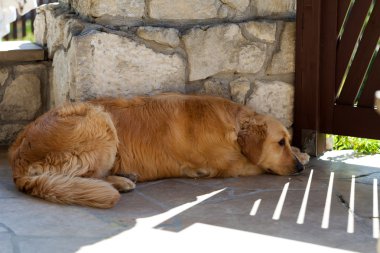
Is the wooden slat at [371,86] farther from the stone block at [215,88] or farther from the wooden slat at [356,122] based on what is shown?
the stone block at [215,88]

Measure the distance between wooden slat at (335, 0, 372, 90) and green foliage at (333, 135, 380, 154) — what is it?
871 mm

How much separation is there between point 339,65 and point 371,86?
0.99 ft

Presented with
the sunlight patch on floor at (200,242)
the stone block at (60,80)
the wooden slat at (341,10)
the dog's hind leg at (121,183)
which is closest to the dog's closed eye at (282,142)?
the wooden slat at (341,10)

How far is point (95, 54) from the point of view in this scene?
512 centimetres

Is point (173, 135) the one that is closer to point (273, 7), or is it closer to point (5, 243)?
point (273, 7)

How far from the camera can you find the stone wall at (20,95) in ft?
19.3

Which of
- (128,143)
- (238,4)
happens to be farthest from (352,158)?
(128,143)

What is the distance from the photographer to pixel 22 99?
5.93 meters

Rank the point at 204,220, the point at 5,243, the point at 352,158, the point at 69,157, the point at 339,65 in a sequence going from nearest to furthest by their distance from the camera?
the point at 5,243 → the point at 204,220 → the point at 69,157 → the point at 339,65 → the point at 352,158

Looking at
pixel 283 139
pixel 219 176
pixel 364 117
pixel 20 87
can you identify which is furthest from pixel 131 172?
pixel 364 117

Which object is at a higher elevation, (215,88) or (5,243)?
(215,88)

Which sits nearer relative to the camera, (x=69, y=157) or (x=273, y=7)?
(x=69, y=157)

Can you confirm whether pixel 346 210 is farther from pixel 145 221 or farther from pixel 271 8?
pixel 271 8

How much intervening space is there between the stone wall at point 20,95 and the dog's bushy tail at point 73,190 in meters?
1.62
